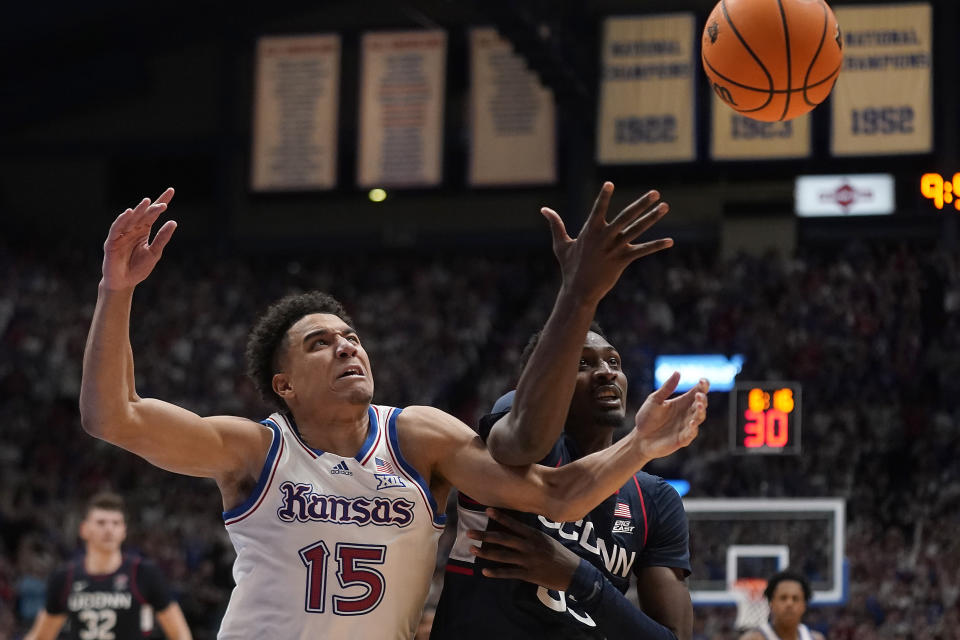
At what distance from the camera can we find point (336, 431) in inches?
180

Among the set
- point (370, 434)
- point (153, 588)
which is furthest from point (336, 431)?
point (153, 588)

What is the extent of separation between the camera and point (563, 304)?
155 inches

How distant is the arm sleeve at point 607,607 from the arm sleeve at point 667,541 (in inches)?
15.7

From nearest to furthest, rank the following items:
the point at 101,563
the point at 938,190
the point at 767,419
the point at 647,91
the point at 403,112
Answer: the point at 101,563 → the point at 938,190 → the point at 767,419 → the point at 647,91 → the point at 403,112

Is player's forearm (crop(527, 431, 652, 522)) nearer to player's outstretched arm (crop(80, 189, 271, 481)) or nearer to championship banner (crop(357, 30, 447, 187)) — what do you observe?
player's outstretched arm (crop(80, 189, 271, 481))

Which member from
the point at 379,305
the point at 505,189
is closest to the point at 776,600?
the point at 505,189

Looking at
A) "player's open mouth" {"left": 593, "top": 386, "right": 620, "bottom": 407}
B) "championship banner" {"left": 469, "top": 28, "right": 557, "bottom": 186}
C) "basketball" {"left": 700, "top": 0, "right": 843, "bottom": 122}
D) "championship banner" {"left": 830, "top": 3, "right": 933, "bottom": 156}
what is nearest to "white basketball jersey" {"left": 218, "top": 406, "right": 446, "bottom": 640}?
"player's open mouth" {"left": 593, "top": 386, "right": 620, "bottom": 407}

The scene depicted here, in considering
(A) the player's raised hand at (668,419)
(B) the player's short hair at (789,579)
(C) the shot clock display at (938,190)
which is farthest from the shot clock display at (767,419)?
(A) the player's raised hand at (668,419)

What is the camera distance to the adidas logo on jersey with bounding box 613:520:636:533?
4680 mm

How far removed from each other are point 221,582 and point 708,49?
34.1 feet

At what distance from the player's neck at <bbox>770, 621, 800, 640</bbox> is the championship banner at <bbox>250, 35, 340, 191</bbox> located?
1136 cm

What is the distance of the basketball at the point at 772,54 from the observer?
A: 21.7 ft

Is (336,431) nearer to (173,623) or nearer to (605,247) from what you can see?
(605,247)

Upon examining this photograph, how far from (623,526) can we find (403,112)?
568 inches
